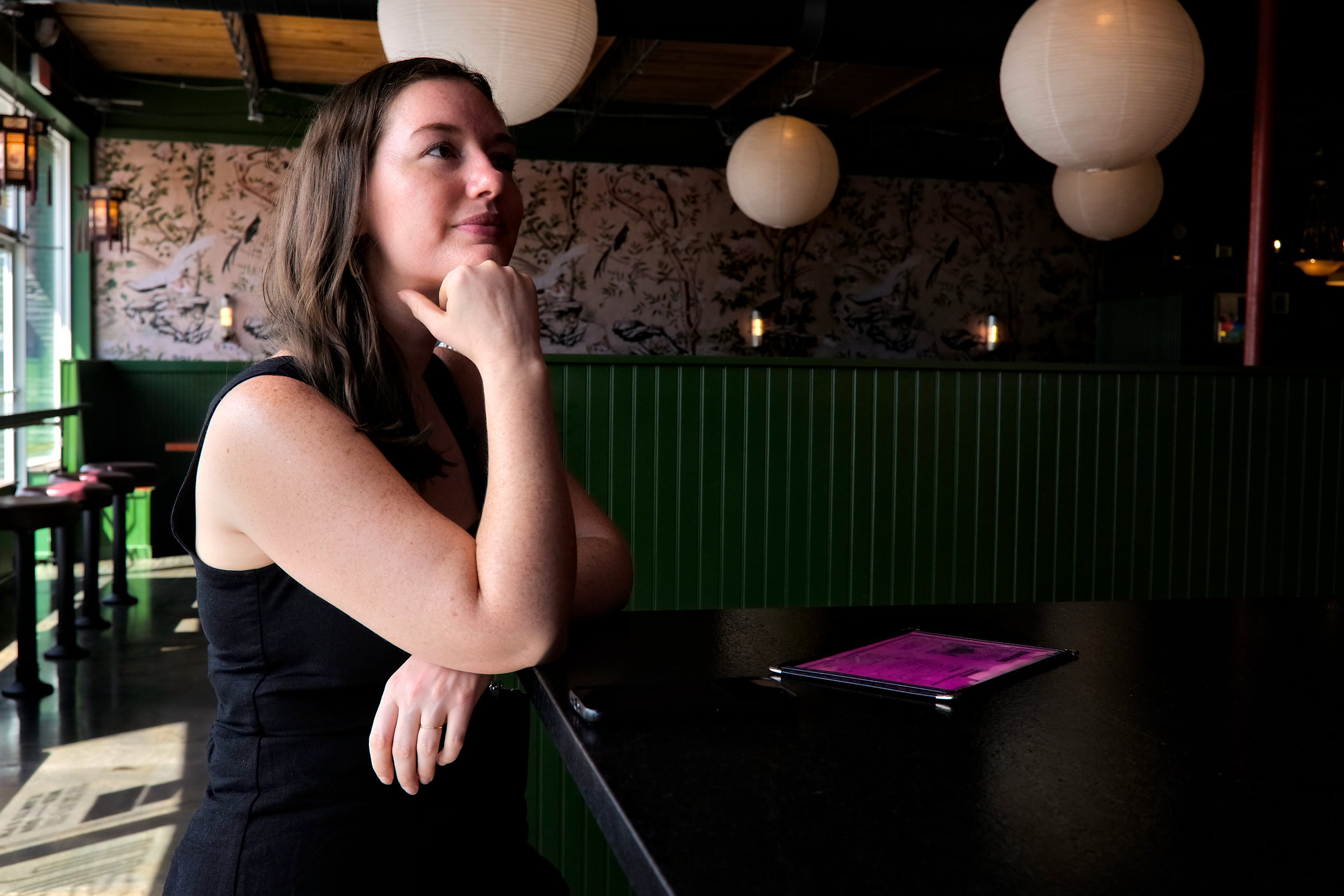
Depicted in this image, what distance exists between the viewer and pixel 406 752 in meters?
1.04

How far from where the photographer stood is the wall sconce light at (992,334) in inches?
377

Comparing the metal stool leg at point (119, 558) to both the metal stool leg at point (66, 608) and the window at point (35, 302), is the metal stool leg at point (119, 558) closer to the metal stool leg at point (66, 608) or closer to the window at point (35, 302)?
the metal stool leg at point (66, 608)

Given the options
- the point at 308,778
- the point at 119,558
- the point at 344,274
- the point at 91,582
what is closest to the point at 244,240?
the point at 119,558

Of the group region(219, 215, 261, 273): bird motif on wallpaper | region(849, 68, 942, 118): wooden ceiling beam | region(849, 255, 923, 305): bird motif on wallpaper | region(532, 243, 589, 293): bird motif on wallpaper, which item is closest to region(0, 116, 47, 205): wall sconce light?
region(219, 215, 261, 273): bird motif on wallpaper

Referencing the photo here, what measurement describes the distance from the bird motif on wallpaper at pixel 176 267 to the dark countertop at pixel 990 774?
7.99 m

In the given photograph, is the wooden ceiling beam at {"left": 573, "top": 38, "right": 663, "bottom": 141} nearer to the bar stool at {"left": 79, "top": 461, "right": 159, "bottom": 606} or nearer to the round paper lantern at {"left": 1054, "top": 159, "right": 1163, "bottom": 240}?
the round paper lantern at {"left": 1054, "top": 159, "right": 1163, "bottom": 240}

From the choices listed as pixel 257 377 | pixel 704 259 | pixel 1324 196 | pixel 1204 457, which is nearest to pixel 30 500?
pixel 257 377

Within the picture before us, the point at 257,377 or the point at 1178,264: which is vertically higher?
the point at 1178,264

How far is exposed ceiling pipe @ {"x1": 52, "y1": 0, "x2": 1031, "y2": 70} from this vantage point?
14.2 ft

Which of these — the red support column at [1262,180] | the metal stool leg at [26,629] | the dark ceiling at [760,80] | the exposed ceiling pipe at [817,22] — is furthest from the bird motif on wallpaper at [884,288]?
the metal stool leg at [26,629]

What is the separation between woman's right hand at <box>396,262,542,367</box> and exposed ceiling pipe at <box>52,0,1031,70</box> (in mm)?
3545

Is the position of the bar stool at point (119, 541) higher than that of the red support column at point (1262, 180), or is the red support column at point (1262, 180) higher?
the red support column at point (1262, 180)

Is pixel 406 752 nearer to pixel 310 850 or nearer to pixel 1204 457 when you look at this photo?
pixel 310 850

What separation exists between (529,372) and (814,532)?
259 cm
